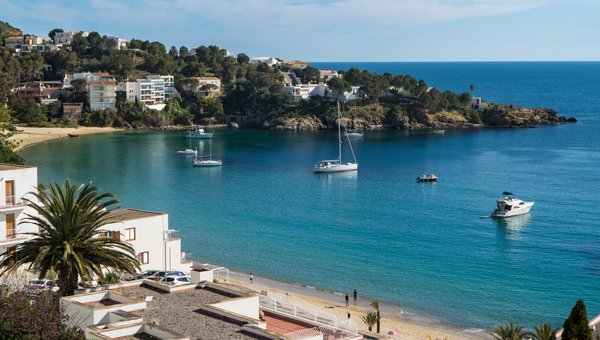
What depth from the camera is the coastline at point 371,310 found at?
3566 cm

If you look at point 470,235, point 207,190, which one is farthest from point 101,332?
point 207,190

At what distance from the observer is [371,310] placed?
39.0 meters

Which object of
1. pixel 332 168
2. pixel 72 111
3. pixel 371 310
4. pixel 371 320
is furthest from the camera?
pixel 72 111

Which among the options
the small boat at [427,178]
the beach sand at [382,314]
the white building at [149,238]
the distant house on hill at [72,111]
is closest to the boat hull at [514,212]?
the small boat at [427,178]

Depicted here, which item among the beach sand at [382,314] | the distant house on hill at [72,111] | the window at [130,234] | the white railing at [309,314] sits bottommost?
the beach sand at [382,314]

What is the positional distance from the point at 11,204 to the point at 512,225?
3940 centimetres

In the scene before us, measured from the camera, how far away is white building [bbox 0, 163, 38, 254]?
32125mm

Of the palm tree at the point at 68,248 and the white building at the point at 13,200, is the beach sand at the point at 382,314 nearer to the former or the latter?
the white building at the point at 13,200

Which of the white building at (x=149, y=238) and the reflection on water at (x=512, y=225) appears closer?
the white building at (x=149, y=238)

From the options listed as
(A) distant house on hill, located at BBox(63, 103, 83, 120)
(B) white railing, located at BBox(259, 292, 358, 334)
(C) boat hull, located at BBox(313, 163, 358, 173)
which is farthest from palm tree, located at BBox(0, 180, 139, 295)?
(A) distant house on hill, located at BBox(63, 103, 83, 120)

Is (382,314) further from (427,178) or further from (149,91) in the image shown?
(149,91)

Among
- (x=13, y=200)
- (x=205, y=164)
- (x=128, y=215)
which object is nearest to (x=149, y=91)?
(x=205, y=164)

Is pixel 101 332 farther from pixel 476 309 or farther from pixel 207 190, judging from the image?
pixel 207 190

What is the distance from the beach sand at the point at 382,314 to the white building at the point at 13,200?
12118 mm
